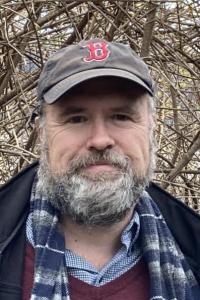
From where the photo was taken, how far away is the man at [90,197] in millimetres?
1873

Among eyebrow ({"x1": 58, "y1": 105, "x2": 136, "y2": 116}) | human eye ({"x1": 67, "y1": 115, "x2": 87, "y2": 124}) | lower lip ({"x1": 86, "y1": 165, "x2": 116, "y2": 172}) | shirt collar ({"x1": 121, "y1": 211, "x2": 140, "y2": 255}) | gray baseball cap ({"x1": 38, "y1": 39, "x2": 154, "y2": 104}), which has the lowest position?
shirt collar ({"x1": 121, "y1": 211, "x2": 140, "y2": 255})

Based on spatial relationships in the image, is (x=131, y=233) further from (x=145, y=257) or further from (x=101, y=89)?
(x=101, y=89)

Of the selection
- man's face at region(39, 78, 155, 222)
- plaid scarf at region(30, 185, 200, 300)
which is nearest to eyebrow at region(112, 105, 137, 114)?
man's face at region(39, 78, 155, 222)

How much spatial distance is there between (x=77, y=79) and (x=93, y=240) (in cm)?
47

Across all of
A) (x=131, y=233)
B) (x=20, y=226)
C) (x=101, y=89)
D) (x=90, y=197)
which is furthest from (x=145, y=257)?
(x=101, y=89)

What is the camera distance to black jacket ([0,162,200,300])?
1.83m

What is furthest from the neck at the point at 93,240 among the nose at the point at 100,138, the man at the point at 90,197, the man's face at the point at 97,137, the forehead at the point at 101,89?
the forehead at the point at 101,89

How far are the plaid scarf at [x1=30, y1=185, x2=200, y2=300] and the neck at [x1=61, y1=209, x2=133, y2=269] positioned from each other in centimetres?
4

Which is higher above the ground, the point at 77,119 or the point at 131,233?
the point at 77,119

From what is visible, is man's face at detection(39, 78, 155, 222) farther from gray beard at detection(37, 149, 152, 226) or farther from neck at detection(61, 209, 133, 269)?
neck at detection(61, 209, 133, 269)

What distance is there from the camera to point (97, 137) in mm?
1867

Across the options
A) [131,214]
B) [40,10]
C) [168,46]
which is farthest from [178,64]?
[131,214]

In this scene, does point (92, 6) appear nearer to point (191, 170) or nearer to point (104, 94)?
point (191, 170)

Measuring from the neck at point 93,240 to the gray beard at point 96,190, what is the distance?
41 mm
